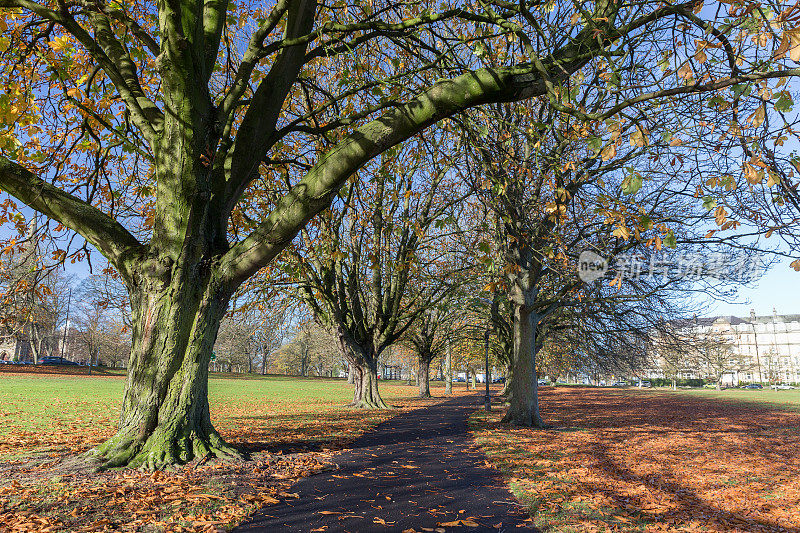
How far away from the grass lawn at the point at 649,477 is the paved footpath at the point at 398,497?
403 millimetres

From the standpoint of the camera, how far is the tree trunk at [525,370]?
41.3ft

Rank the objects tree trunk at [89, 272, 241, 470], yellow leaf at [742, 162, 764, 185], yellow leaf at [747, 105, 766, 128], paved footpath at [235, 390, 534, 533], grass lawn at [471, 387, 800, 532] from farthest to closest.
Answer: tree trunk at [89, 272, 241, 470]
grass lawn at [471, 387, 800, 532]
paved footpath at [235, 390, 534, 533]
yellow leaf at [747, 105, 766, 128]
yellow leaf at [742, 162, 764, 185]

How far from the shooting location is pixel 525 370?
494 inches

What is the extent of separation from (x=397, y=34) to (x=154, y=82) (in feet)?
17.2

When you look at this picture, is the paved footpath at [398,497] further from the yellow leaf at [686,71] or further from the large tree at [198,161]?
the yellow leaf at [686,71]

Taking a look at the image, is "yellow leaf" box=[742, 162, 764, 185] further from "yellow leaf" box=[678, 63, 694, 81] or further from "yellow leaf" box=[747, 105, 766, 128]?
"yellow leaf" box=[678, 63, 694, 81]

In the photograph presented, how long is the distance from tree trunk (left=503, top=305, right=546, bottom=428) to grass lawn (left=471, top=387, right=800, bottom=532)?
814mm

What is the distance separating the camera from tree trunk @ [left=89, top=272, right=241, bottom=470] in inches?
209

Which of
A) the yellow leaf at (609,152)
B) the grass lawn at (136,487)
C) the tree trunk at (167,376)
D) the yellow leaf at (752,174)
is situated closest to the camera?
the yellow leaf at (752,174)

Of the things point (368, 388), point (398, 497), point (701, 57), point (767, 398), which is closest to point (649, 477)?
point (398, 497)

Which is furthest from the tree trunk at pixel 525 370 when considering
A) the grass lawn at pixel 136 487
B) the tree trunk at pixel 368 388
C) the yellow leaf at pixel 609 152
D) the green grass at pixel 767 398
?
the green grass at pixel 767 398

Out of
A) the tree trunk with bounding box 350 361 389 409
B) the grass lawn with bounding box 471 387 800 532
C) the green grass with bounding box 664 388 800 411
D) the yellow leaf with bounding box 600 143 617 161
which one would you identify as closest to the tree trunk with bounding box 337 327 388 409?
the tree trunk with bounding box 350 361 389 409

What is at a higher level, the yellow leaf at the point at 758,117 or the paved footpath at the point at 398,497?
the yellow leaf at the point at 758,117

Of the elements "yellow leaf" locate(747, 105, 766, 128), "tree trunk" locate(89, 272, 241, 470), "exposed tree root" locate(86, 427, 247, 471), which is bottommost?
Answer: "exposed tree root" locate(86, 427, 247, 471)
